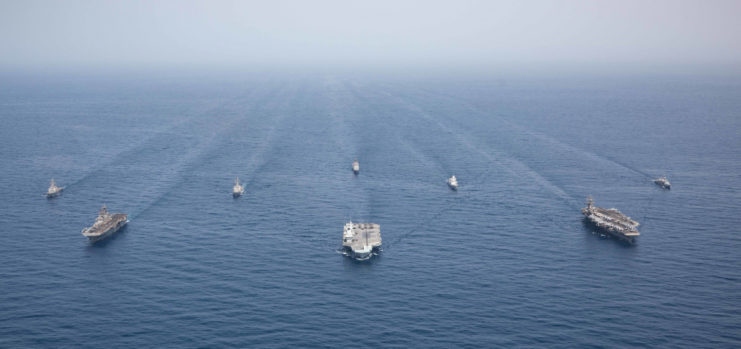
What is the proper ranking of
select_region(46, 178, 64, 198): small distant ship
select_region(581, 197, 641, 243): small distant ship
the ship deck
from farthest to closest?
1. select_region(46, 178, 64, 198): small distant ship
2. select_region(581, 197, 641, 243): small distant ship
3. the ship deck

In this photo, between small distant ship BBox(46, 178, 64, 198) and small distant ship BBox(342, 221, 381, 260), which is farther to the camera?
small distant ship BBox(46, 178, 64, 198)

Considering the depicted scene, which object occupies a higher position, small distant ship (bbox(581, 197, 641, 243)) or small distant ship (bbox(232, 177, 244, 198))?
small distant ship (bbox(232, 177, 244, 198))

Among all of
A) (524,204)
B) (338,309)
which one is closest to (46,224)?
(338,309)

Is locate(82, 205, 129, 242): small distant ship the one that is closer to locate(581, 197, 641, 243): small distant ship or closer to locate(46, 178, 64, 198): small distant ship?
locate(46, 178, 64, 198): small distant ship

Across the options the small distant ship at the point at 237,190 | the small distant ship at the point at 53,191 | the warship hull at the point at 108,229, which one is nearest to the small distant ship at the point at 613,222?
the small distant ship at the point at 237,190

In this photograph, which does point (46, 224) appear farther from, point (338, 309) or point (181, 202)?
point (338, 309)

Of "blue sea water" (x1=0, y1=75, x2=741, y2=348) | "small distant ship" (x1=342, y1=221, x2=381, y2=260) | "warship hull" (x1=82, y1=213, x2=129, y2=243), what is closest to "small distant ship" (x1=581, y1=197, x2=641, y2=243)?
"blue sea water" (x1=0, y1=75, x2=741, y2=348)

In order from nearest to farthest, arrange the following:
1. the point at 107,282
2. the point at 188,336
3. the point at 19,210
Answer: the point at 188,336 < the point at 107,282 < the point at 19,210
